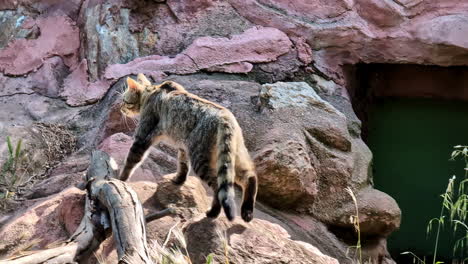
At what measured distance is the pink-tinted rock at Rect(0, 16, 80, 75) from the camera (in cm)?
745

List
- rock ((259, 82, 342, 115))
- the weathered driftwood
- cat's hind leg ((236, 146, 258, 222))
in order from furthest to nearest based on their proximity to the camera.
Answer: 1. rock ((259, 82, 342, 115))
2. cat's hind leg ((236, 146, 258, 222))
3. the weathered driftwood

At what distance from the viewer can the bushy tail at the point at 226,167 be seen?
4.03 m

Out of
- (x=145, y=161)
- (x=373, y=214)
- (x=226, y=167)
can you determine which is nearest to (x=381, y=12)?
(x=373, y=214)

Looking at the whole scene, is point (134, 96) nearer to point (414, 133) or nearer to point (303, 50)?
point (303, 50)

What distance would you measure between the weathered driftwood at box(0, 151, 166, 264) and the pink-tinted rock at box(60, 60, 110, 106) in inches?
102

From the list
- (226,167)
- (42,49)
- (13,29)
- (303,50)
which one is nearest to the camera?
(226,167)

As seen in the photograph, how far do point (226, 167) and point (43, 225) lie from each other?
1.43 meters

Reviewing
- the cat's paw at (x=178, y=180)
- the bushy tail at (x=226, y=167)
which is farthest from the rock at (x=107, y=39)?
the bushy tail at (x=226, y=167)

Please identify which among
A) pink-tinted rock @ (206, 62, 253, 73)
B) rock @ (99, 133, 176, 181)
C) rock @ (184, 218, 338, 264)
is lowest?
rock @ (99, 133, 176, 181)

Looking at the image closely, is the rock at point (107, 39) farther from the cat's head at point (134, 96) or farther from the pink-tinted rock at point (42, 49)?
the cat's head at point (134, 96)

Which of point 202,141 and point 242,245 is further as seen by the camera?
point 202,141

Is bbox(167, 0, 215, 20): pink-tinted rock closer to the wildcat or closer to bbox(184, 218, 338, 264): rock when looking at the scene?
the wildcat

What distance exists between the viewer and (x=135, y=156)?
5012 millimetres

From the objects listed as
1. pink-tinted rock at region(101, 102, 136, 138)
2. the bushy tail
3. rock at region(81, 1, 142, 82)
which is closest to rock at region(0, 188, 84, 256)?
the bushy tail
